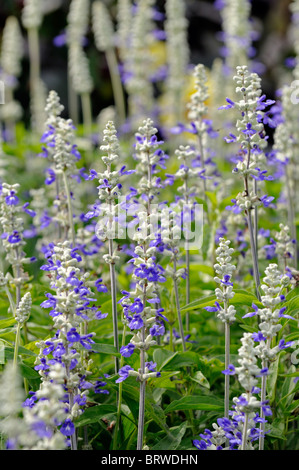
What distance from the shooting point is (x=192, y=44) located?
632 inches

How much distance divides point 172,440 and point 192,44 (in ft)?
46.5

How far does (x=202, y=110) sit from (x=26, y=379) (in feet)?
7.07

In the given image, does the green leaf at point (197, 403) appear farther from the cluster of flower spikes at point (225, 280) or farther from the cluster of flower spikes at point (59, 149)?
the cluster of flower spikes at point (59, 149)

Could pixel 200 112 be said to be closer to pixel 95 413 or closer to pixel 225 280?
pixel 225 280

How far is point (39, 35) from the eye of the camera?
15.2 m

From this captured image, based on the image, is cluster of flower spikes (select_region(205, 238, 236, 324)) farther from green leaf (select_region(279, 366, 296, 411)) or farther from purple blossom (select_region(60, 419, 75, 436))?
purple blossom (select_region(60, 419, 75, 436))

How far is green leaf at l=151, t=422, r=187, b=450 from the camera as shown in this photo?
3.04 m

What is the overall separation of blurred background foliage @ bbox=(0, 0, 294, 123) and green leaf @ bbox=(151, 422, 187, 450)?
38.6 ft

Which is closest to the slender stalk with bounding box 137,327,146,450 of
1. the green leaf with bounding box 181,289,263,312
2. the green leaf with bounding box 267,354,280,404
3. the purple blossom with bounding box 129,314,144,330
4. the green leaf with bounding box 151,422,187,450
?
the purple blossom with bounding box 129,314,144,330

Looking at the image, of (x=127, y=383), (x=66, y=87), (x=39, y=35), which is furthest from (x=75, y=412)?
(x=39, y=35)

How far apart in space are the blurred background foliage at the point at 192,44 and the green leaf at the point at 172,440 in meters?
11.8

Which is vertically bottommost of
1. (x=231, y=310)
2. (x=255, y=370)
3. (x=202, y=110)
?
(x=255, y=370)

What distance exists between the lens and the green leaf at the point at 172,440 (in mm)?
3045

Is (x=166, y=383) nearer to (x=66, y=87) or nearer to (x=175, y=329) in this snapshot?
(x=175, y=329)
